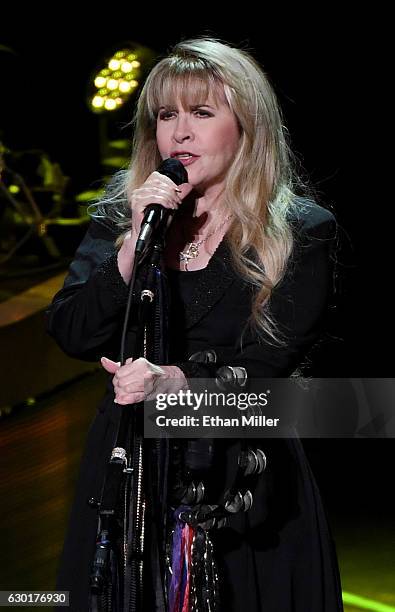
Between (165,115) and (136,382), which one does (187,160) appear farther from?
(136,382)

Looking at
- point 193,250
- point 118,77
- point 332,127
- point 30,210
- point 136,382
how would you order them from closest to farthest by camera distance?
1. point 136,382
2. point 193,250
3. point 332,127
4. point 118,77
5. point 30,210

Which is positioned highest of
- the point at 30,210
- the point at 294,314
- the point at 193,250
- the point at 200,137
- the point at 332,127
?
the point at 30,210

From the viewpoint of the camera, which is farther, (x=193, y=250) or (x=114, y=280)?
(x=193, y=250)

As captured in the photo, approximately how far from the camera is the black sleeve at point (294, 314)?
67.7 inches

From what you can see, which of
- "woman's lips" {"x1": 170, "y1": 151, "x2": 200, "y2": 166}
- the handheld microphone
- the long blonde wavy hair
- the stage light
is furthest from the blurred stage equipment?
the handheld microphone

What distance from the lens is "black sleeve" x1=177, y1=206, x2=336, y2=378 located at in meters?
1.72

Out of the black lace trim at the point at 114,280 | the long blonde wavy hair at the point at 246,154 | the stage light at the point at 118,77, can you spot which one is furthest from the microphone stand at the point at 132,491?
the stage light at the point at 118,77

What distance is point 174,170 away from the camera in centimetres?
163

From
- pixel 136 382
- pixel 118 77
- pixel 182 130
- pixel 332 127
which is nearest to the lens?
pixel 136 382

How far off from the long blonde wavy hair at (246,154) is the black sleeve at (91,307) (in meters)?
0.07

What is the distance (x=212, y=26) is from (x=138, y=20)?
58cm

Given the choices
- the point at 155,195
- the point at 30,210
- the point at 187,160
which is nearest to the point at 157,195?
the point at 155,195

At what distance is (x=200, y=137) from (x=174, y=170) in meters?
0.13

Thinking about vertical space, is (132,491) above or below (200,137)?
below
